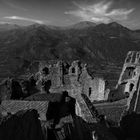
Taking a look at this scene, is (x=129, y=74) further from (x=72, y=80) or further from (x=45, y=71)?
(x=45, y=71)

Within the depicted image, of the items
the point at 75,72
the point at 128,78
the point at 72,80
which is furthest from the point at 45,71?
the point at 128,78

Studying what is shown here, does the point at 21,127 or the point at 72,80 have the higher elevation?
the point at 21,127

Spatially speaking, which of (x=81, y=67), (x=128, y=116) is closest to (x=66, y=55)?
(x=81, y=67)

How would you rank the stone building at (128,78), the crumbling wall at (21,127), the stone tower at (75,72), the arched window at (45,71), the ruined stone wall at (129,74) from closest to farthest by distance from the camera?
the crumbling wall at (21,127) → the stone building at (128,78) → the ruined stone wall at (129,74) → the stone tower at (75,72) → the arched window at (45,71)

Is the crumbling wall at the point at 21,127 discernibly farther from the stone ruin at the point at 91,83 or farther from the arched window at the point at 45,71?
the arched window at the point at 45,71

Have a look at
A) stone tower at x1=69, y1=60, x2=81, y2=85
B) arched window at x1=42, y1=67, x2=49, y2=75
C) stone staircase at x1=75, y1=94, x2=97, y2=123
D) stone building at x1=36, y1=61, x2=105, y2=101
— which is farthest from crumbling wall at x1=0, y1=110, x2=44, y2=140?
arched window at x1=42, y1=67, x2=49, y2=75

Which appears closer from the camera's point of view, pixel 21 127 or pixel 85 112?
pixel 21 127

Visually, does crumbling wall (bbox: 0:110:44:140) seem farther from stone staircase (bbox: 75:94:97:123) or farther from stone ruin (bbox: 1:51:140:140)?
stone ruin (bbox: 1:51:140:140)

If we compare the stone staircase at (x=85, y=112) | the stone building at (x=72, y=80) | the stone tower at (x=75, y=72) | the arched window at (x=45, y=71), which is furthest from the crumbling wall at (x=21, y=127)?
the arched window at (x=45, y=71)
